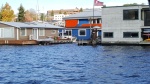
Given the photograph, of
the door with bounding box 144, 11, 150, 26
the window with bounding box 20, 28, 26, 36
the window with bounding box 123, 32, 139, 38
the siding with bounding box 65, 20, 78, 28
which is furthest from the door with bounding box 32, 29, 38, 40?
the door with bounding box 144, 11, 150, 26

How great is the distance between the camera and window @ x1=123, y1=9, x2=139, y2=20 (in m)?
59.6

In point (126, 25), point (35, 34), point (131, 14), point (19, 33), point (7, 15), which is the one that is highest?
point (7, 15)

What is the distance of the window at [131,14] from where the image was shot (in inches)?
2347

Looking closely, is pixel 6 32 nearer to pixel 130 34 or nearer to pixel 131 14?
pixel 130 34

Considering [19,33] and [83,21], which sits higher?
[83,21]

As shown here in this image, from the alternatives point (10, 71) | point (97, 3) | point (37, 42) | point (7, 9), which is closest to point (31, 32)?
point (37, 42)

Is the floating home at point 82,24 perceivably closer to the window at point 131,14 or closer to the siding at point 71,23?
the siding at point 71,23

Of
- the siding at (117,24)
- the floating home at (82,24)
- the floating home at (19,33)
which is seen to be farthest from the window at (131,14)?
Result: the floating home at (19,33)

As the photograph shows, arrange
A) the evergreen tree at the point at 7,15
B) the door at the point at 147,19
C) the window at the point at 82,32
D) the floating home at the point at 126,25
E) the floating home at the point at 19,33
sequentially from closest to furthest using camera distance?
the door at the point at 147,19, the floating home at the point at 126,25, the floating home at the point at 19,33, the window at the point at 82,32, the evergreen tree at the point at 7,15

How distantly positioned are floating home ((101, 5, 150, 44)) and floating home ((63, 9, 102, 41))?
1402 centimetres

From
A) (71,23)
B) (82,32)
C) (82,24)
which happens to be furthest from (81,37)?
(71,23)

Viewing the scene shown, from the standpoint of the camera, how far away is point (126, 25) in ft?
198

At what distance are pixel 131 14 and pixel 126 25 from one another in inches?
82.1

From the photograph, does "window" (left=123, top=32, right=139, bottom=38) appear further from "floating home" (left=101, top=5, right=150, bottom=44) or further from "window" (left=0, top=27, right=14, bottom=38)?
"window" (left=0, top=27, right=14, bottom=38)
